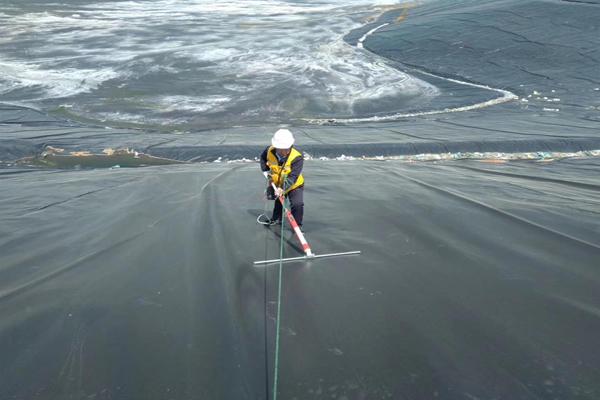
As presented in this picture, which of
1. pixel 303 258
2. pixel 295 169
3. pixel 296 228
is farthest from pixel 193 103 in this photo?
pixel 303 258

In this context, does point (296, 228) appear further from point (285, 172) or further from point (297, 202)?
point (285, 172)

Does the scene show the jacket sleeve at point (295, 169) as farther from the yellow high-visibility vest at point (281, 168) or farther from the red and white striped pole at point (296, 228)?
the red and white striped pole at point (296, 228)

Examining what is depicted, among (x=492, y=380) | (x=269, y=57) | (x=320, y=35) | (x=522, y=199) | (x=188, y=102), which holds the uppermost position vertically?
(x=320, y=35)

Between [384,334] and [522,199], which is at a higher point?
[522,199]

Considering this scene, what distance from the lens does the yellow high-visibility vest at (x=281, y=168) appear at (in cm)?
467

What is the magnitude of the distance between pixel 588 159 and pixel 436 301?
248 inches

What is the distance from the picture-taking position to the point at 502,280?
362 centimetres

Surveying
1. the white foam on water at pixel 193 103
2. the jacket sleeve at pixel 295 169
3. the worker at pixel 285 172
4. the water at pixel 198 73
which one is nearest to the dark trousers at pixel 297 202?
the worker at pixel 285 172

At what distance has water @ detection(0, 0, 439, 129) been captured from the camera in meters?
13.0

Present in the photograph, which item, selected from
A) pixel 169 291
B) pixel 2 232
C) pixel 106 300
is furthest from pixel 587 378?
pixel 2 232

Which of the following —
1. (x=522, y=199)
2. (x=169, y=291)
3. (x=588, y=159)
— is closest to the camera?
(x=169, y=291)

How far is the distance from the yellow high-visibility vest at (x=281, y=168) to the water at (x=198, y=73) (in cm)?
749

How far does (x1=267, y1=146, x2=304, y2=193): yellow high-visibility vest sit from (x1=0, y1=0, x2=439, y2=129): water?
749cm

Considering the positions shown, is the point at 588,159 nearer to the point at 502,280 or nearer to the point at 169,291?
the point at 502,280
